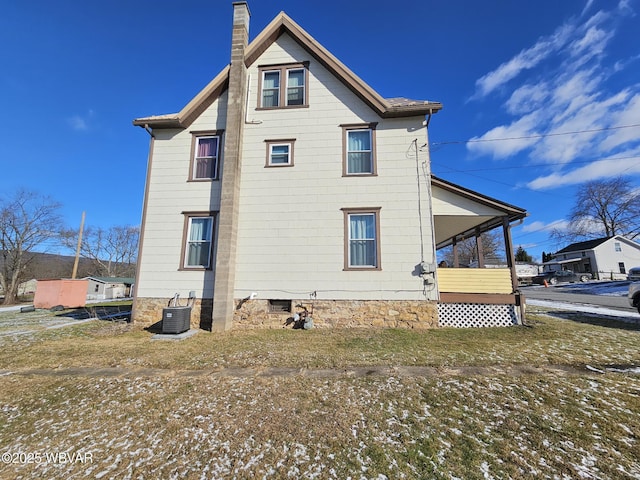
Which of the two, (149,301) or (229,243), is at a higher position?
(229,243)

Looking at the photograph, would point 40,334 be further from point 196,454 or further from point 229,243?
point 196,454

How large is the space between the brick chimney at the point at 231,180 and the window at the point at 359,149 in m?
3.67

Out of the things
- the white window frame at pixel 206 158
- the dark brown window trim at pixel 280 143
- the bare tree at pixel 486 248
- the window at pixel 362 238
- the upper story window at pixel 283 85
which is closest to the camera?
the window at pixel 362 238

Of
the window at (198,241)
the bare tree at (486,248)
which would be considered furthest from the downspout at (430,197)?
the bare tree at (486,248)

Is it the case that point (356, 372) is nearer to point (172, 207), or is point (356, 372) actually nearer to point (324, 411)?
point (324, 411)

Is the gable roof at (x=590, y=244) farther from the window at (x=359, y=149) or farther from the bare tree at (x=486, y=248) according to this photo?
the window at (x=359, y=149)

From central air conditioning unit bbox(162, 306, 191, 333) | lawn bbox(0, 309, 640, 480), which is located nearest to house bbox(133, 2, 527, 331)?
central air conditioning unit bbox(162, 306, 191, 333)

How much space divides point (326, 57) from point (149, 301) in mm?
10452

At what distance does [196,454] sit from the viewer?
8.70 feet

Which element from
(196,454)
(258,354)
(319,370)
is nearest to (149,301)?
(258,354)

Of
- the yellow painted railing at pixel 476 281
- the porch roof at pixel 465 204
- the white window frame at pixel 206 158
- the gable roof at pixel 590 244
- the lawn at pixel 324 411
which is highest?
the gable roof at pixel 590 244

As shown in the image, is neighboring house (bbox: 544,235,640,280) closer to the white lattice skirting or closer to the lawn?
the white lattice skirting

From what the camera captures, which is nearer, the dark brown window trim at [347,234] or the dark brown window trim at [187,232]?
the dark brown window trim at [347,234]

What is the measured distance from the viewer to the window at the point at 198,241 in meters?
9.23
